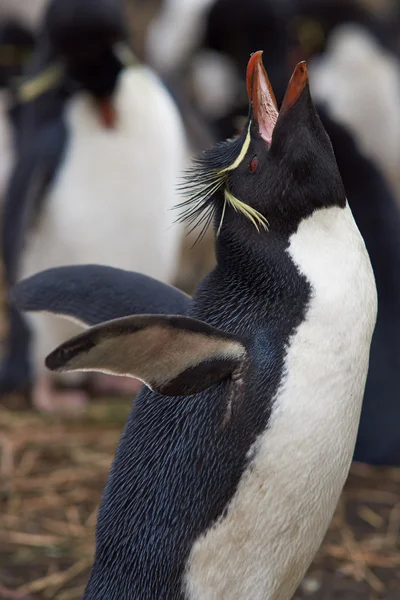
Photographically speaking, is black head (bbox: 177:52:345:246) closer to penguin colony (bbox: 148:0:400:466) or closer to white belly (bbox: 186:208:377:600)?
white belly (bbox: 186:208:377:600)

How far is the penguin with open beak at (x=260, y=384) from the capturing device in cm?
137

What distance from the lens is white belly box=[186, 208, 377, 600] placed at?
137 centimetres

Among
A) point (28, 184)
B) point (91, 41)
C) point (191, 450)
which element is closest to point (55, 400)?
point (28, 184)

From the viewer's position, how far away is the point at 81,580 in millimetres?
2074

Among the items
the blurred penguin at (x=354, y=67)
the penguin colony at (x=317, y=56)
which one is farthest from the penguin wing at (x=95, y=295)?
the blurred penguin at (x=354, y=67)

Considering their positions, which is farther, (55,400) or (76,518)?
(55,400)

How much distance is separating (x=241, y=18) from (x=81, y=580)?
293 centimetres

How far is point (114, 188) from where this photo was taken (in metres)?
2.88

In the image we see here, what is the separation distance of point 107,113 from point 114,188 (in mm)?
207

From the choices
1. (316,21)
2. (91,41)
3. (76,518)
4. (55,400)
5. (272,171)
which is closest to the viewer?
(272,171)

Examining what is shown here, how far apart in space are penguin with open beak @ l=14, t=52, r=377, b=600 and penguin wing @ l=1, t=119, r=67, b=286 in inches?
59.0

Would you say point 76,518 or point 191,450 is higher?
point 191,450

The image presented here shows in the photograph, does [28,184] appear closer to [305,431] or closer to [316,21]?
[305,431]

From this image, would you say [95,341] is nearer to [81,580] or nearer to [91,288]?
[91,288]
